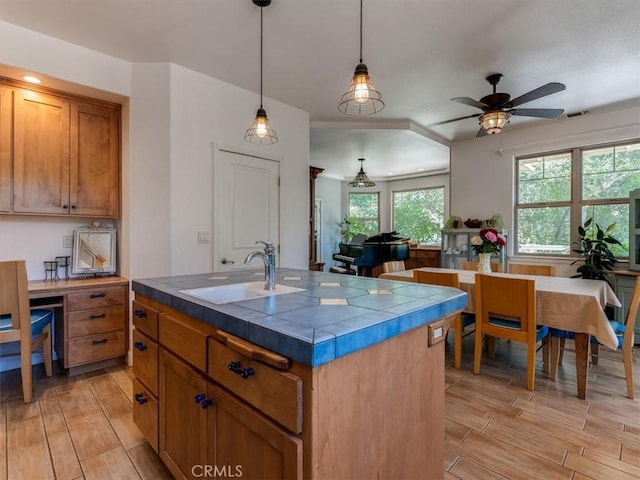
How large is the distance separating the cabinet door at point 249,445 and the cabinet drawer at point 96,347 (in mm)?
2214

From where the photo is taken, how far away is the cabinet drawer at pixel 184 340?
125 centimetres

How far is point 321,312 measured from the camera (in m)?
1.15

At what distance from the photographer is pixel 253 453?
3.34ft

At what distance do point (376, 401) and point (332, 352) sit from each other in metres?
0.32

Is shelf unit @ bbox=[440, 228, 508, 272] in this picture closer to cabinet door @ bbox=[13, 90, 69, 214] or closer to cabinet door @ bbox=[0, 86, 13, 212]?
cabinet door @ bbox=[13, 90, 69, 214]

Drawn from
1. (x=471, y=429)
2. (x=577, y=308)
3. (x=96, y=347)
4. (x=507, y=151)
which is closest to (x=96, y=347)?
(x=96, y=347)

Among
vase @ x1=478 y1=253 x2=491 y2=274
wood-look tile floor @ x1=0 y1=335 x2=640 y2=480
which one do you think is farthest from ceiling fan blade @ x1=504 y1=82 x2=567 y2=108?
wood-look tile floor @ x1=0 y1=335 x2=640 y2=480

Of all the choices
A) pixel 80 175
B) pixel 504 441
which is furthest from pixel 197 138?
pixel 504 441

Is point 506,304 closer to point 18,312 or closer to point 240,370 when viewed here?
point 240,370

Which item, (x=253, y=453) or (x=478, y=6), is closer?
(x=253, y=453)

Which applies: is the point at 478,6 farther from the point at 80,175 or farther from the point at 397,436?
the point at 80,175

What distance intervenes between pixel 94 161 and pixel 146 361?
2.22 meters

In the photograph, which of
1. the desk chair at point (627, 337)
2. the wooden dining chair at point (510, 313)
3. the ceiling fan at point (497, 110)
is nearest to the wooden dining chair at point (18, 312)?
the wooden dining chair at point (510, 313)

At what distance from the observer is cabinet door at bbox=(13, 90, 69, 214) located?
266cm
